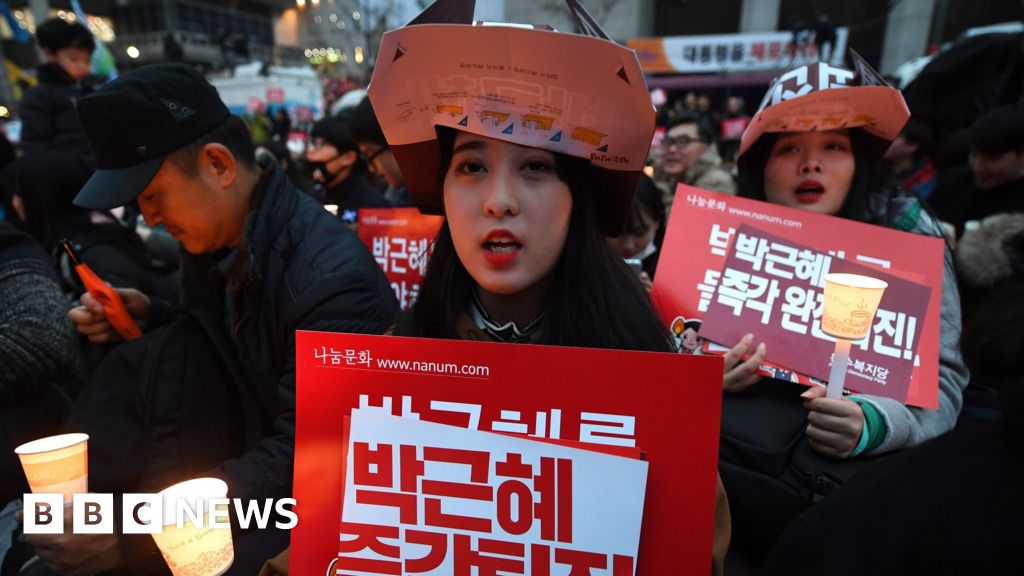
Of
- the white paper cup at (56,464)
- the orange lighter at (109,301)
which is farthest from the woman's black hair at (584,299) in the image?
the orange lighter at (109,301)

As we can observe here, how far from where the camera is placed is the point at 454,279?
154 cm

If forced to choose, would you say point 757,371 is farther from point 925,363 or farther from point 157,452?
point 157,452

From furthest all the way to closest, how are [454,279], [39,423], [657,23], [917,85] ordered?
[657,23] → [917,85] → [39,423] → [454,279]

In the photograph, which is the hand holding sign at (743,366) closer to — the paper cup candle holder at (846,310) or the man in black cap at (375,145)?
the paper cup candle holder at (846,310)

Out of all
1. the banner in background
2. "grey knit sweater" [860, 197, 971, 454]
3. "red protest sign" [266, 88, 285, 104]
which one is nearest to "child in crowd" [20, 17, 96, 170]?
"grey knit sweater" [860, 197, 971, 454]

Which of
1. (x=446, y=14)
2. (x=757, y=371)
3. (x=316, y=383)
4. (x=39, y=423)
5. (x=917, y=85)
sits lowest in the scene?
(x=39, y=423)

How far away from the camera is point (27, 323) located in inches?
80.1

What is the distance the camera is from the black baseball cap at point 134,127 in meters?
1.77

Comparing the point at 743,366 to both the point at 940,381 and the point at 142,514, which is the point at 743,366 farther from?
the point at 142,514

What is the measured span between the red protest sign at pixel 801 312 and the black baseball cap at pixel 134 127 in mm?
1990

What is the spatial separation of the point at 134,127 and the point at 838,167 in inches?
100.0

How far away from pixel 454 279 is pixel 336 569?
31.1 inches

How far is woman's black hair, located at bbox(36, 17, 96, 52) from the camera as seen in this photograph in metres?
4.34

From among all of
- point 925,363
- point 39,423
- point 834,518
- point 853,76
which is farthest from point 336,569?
point 853,76
